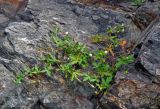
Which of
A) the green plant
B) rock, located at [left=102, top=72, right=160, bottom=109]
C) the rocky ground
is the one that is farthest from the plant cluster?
the green plant

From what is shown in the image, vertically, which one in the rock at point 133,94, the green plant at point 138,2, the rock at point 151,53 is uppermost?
the green plant at point 138,2

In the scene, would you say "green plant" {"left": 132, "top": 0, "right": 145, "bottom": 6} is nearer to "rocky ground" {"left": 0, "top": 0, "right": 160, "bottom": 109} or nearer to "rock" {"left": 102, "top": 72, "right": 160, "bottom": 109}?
"rocky ground" {"left": 0, "top": 0, "right": 160, "bottom": 109}

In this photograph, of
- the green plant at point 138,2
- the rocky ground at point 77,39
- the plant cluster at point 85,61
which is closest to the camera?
the rocky ground at point 77,39

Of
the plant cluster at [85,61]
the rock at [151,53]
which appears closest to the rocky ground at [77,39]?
the rock at [151,53]

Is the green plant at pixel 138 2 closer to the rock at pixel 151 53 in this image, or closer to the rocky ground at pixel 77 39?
the rocky ground at pixel 77 39

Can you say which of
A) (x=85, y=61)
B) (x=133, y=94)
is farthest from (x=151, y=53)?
(x=85, y=61)

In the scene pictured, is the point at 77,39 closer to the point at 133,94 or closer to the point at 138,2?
the point at 133,94
